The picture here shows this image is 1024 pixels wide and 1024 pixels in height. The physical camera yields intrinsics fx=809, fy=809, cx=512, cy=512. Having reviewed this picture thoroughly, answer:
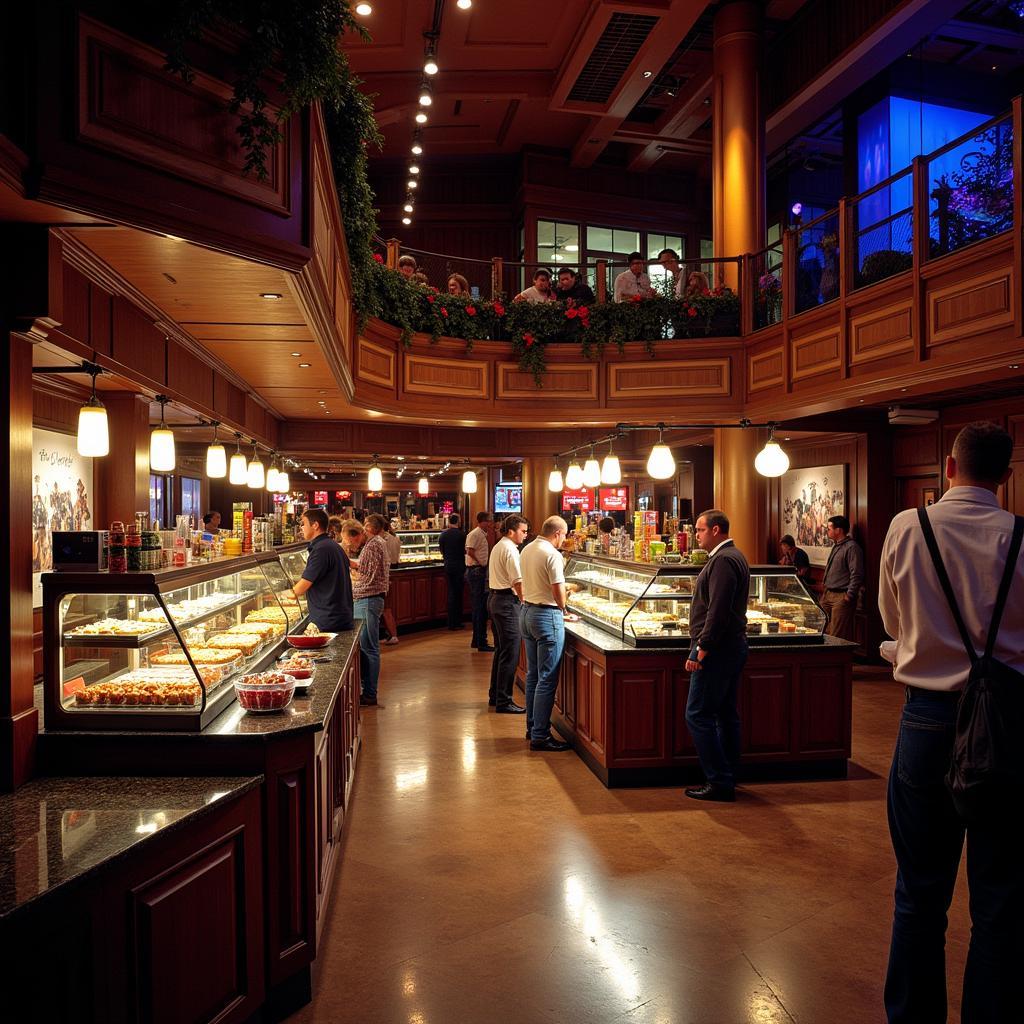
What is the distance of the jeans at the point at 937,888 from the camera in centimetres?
256

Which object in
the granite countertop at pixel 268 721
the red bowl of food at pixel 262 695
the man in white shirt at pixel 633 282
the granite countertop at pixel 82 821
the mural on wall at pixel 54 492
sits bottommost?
the granite countertop at pixel 82 821

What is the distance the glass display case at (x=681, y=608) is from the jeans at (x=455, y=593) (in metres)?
6.73

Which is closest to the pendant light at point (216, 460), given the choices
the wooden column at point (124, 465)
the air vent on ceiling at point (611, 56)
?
the wooden column at point (124, 465)

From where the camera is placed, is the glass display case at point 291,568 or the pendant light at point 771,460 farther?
the pendant light at point 771,460

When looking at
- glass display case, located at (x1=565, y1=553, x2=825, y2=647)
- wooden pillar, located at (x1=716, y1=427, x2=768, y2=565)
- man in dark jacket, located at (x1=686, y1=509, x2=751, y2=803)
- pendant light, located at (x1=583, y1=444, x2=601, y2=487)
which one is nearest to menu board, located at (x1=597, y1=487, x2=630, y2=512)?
wooden pillar, located at (x1=716, y1=427, x2=768, y2=565)

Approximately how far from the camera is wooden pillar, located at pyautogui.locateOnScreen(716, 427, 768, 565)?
420 inches

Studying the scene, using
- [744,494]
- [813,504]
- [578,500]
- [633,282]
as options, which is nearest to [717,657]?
[744,494]

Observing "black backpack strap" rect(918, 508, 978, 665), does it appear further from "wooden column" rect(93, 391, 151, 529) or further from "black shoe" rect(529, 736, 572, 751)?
"wooden column" rect(93, 391, 151, 529)

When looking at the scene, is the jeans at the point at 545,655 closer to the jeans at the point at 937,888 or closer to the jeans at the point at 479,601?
the jeans at the point at 937,888

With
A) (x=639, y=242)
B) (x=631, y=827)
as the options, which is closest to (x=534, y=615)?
(x=631, y=827)

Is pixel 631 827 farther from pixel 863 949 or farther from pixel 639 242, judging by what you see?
pixel 639 242

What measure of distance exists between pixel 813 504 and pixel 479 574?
5.25 meters

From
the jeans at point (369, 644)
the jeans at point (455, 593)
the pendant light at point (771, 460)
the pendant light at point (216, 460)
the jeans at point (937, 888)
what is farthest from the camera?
the jeans at point (455, 593)

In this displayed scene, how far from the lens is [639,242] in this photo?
54.6ft
